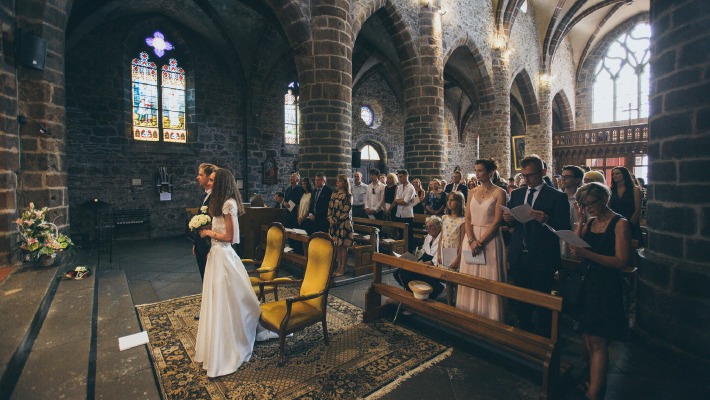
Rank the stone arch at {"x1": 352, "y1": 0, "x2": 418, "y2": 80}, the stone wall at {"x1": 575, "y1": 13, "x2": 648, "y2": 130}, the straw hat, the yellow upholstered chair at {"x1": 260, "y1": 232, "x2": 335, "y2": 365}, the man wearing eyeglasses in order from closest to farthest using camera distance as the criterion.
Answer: the yellow upholstered chair at {"x1": 260, "y1": 232, "x2": 335, "y2": 365}, the straw hat, the man wearing eyeglasses, the stone arch at {"x1": 352, "y1": 0, "x2": 418, "y2": 80}, the stone wall at {"x1": 575, "y1": 13, "x2": 648, "y2": 130}

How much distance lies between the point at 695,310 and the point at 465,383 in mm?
2115

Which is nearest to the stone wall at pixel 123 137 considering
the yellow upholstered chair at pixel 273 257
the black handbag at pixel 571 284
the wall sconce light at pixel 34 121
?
the wall sconce light at pixel 34 121

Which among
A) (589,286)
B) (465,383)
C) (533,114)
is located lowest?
(465,383)

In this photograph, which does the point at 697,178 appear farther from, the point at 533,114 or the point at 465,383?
the point at 533,114

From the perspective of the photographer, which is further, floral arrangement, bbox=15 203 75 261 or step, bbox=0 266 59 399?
floral arrangement, bbox=15 203 75 261

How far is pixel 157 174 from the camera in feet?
32.7

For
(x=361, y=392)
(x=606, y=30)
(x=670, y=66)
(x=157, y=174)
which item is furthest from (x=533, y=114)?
(x=361, y=392)

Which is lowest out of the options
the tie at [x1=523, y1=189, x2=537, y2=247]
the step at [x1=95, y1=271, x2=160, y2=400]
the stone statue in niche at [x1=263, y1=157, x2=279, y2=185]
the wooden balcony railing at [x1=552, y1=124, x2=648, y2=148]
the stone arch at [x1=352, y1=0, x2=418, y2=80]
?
the step at [x1=95, y1=271, x2=160, y2=400]

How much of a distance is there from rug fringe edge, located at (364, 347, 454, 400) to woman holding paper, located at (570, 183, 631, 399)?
1.09m

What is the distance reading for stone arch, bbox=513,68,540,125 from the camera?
1541cm

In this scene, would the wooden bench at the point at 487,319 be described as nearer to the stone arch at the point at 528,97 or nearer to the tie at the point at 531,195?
the tie at the point at 531,195

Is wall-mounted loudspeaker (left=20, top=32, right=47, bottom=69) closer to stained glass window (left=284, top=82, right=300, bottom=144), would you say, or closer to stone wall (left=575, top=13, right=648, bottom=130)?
stained glass window (left=284, top=82, right=300, bottom=144)

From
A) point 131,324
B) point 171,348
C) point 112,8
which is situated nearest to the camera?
point 171,348

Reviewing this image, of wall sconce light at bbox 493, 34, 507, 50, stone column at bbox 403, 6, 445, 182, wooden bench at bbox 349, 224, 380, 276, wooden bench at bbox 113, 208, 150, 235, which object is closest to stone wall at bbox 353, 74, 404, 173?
wall sconce light at bbox 493, 34, 507, 50
